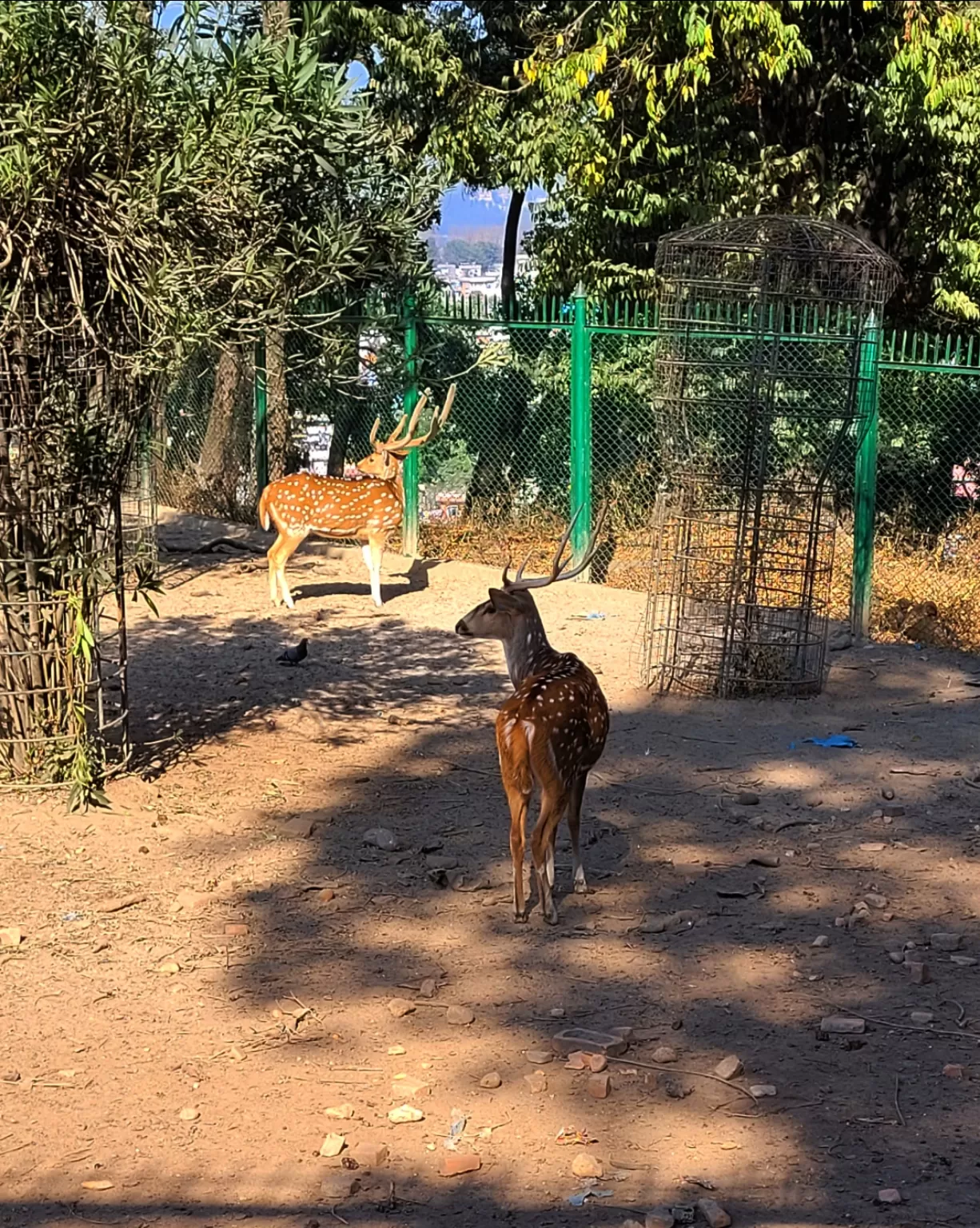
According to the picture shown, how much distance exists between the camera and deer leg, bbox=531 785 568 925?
589 cm

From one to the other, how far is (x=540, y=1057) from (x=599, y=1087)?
29 cm

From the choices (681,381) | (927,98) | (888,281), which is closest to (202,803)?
(681,381)

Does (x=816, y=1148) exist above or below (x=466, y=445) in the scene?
below

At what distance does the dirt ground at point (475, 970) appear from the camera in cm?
426

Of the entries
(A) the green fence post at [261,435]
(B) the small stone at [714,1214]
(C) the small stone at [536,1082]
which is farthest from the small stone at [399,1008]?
(A) the green fence post at [261,435]

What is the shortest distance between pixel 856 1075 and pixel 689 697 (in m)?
4.80

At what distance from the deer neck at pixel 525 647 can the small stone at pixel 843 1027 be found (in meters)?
2.17

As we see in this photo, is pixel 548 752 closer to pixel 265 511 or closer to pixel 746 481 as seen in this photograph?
pixel 746 481

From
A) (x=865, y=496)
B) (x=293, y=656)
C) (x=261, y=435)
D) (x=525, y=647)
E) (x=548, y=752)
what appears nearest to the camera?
(x=548, y=752)

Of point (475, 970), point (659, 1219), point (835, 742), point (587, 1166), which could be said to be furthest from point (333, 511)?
point (659, 1219)

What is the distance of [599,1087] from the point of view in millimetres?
4703

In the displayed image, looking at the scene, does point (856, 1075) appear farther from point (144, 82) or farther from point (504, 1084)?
point (144, 82)

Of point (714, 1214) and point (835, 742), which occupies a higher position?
point (835, 742)

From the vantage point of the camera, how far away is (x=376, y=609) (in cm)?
1230
